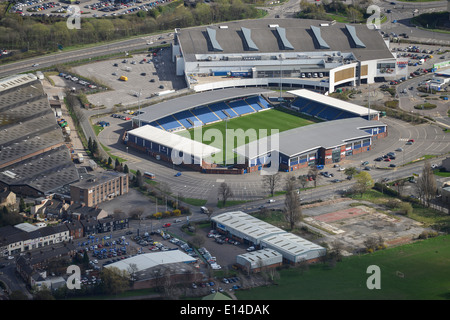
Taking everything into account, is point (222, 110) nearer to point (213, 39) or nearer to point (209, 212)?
point (213, 39)

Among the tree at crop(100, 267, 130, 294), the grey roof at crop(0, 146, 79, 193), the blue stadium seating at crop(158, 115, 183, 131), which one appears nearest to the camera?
the tree at crop(100, 267, 130, 294)

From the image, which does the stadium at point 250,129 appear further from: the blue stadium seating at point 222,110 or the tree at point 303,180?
the tree at point 303,180

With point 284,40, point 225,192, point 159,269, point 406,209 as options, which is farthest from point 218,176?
point 284,40

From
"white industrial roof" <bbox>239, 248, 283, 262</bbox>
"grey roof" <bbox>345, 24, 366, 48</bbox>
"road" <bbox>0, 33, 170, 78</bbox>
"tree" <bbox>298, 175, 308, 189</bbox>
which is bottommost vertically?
"white industrial roof" <bbox>239, 248, 283, 262</bbox>

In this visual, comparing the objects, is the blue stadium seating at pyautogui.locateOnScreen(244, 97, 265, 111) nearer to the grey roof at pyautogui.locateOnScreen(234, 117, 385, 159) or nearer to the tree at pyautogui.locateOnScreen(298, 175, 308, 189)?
the grey roof at pyautogui.locateOnScreen(234, 117, 385, 159)

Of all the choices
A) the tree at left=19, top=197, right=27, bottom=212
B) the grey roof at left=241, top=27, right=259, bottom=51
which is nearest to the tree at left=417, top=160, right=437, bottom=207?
the tree at left=19, top=197, right=27, bottom=212

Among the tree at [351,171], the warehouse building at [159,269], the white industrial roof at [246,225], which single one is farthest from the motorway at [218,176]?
the warehouse building at [159,269]

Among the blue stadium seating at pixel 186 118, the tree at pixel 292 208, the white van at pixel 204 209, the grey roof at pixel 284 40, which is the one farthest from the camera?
the grey roof at pixel 284 40
